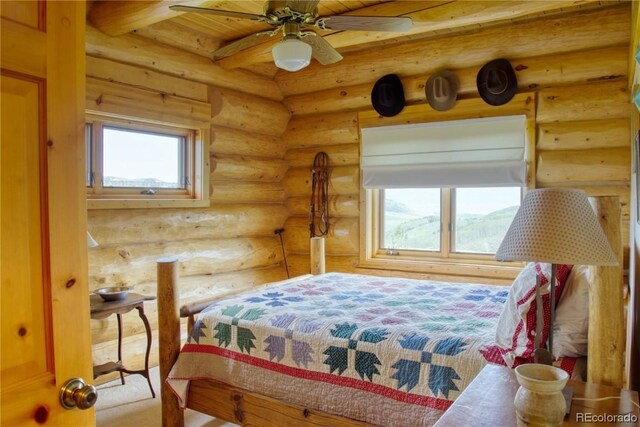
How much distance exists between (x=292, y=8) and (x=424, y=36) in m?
2.44

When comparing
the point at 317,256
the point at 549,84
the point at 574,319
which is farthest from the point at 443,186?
the point at 574,319

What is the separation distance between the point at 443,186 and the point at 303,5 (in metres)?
2.59

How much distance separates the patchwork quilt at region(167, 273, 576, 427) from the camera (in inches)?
80.2

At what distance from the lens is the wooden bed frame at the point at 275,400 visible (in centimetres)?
163

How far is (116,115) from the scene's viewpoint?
143 inches

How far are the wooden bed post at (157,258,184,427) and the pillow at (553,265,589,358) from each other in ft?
6.41

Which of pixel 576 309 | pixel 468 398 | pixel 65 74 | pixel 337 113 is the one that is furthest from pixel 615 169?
pixel 65 74

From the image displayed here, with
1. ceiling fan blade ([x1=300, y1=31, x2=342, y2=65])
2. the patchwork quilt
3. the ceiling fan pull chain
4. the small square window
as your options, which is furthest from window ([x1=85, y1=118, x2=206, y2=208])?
ceiling fan blade ([x1=300, y1=31, x2=342, y2=65])

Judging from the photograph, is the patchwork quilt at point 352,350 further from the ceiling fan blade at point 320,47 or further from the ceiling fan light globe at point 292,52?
the ceiling fan blade at point 320,47

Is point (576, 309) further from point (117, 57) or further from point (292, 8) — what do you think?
point (117, 57)

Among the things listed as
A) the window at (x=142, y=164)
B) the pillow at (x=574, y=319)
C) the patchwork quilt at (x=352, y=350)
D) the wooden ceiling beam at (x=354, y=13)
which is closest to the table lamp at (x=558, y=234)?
the pillow at (x=574, y=319)

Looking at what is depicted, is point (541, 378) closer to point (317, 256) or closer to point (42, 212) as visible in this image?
point (42, 212)

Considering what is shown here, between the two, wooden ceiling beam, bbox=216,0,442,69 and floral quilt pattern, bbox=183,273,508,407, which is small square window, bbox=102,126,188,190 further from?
floral quilt pattern, bbox=183,273,508,407

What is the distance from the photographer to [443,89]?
424 centimetres
